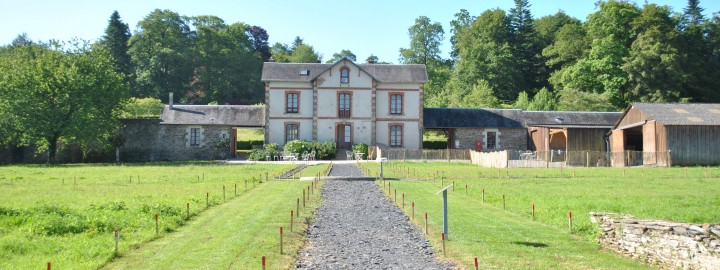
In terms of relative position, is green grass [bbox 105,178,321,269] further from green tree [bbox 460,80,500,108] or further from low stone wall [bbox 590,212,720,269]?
green tree [bbox 460,80,500,108]

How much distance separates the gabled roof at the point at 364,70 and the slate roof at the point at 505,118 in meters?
3.27

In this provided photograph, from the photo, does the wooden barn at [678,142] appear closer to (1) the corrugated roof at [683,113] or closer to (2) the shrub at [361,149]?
(1) the corrugated roof at [683,113]

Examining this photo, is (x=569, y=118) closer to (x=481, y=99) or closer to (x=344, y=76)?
(x=481, y=99)

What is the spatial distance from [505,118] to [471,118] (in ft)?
8.73

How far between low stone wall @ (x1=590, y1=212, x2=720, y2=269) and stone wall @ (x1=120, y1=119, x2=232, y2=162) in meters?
38.0

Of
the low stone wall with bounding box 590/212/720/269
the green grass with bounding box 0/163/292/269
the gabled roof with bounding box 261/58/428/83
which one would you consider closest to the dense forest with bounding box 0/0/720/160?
the gabled roof with bounding box 261/58/428/83

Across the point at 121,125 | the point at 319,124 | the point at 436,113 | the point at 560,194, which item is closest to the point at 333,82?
the point at 319,124

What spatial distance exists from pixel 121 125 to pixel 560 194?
35618 mm

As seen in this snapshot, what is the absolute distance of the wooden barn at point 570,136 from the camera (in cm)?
3656

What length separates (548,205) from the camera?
17.4m

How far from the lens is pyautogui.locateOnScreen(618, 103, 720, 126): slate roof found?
3616 cm

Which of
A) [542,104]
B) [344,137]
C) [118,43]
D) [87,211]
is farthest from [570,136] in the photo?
[118,43]

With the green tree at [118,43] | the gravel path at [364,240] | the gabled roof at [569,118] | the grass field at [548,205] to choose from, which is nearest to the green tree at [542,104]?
the gabled roof at [569,118]

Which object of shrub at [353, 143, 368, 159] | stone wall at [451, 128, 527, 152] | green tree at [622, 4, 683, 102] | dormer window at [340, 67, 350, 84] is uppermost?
green tree at [622, 4, 683, 102]
